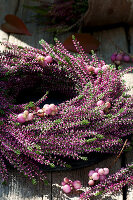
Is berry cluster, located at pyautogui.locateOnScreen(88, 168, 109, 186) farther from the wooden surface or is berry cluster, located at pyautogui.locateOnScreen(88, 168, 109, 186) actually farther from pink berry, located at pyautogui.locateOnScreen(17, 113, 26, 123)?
pink berry, located at pyautogui.locateOnScreen(17, 113, 26, 123)

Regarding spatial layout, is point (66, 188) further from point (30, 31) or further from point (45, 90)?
point (30, 31)

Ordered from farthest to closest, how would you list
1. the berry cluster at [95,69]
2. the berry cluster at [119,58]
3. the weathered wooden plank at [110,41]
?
the weathered wooden plank at [110,41]
the berry cluster at [119,58]
the berry cluster at [95,69]

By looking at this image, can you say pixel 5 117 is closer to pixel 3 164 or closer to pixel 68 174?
pixel 3 164

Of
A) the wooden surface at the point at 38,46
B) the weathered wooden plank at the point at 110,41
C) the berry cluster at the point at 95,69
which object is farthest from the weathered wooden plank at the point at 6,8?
the berry cluster at the point at 95,69

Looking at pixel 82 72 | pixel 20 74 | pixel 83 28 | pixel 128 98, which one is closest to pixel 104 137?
pixel 128 98

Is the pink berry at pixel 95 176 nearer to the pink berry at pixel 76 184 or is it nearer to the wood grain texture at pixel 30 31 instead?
the pink berry at pixel 76 184

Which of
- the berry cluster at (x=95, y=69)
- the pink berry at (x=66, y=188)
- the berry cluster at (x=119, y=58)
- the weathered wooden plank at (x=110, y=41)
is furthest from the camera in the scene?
the weathered wooden plank at (x=110, y=41)

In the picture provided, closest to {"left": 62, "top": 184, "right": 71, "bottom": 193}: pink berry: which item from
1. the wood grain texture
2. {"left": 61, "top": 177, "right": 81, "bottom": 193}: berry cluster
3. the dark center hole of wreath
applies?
{"left": 61, "top": 177, "right": 81, "bottom": 193}: berry cluster

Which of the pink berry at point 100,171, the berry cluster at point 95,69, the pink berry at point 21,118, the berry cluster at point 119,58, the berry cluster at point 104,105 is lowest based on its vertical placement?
the pink berry at point 100,171
